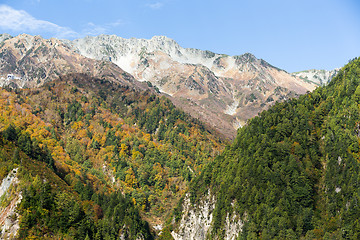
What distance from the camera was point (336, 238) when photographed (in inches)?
4267

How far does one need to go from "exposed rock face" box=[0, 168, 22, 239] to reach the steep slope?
78.0 metres

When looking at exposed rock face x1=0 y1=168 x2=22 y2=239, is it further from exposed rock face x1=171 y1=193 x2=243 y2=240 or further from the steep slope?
exposed rock face x1=171 y1=193 x2=243 y2=240

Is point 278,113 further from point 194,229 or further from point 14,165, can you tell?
point 14,165

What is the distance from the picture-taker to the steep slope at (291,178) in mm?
120250

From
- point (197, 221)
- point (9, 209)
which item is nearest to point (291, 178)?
point (197, 221)

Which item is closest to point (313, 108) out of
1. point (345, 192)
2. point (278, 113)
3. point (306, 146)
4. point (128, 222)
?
point (278, 113)

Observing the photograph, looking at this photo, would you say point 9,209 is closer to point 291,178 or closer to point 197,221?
point 197,221

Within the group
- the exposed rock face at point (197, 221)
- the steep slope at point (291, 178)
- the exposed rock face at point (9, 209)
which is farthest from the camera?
the exposed rock face at point (197, 221)

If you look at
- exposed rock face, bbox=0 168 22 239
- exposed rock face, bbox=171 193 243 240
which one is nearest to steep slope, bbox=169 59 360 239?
exposed rock face, bbox=171 193 243 240

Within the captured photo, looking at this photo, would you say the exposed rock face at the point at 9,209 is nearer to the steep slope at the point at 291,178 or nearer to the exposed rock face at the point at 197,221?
the steep slope at the point at 291,178

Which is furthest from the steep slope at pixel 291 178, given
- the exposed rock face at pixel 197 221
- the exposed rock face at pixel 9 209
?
the exposed rock face at pixel 9 209

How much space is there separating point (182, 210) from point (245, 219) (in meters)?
56.1

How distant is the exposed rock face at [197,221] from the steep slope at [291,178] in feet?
1.56

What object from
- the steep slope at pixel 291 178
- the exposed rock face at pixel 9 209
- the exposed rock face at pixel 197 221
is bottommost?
the exposed rock face at pixel 9 209
